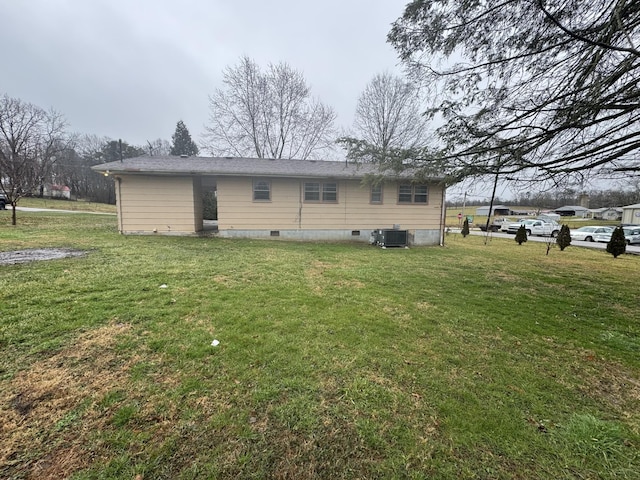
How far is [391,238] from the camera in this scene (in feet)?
34.8

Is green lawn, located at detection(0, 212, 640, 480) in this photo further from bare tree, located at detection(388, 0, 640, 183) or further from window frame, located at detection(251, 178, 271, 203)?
window frame, located at detection(251, 178, 271, 203)

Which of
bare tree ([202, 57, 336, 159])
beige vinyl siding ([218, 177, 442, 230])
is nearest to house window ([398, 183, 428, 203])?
beige vinyl siding ([218, 177, 442, 230])

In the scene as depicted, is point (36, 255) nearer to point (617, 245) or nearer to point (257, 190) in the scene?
point (257, 190)

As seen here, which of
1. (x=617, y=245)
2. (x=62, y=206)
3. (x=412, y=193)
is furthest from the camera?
(x=62, y=206)

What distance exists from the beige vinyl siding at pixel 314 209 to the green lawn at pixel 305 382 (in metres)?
6.03

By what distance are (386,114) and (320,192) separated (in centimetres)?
1276

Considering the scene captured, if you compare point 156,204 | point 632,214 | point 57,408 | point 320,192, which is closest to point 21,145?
point 156,204

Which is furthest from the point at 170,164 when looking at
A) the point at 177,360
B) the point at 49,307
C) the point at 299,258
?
the point at 177,360

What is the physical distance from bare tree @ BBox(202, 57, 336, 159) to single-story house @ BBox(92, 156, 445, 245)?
32.6 ft

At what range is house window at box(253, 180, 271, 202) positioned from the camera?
10.6m

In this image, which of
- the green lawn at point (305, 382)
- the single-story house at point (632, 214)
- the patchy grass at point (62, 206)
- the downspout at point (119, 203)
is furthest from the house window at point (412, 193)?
the single-story house at point (632, 214)

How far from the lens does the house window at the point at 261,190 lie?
10.6 metres

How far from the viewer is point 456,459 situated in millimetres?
1596

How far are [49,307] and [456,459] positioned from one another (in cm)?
468
